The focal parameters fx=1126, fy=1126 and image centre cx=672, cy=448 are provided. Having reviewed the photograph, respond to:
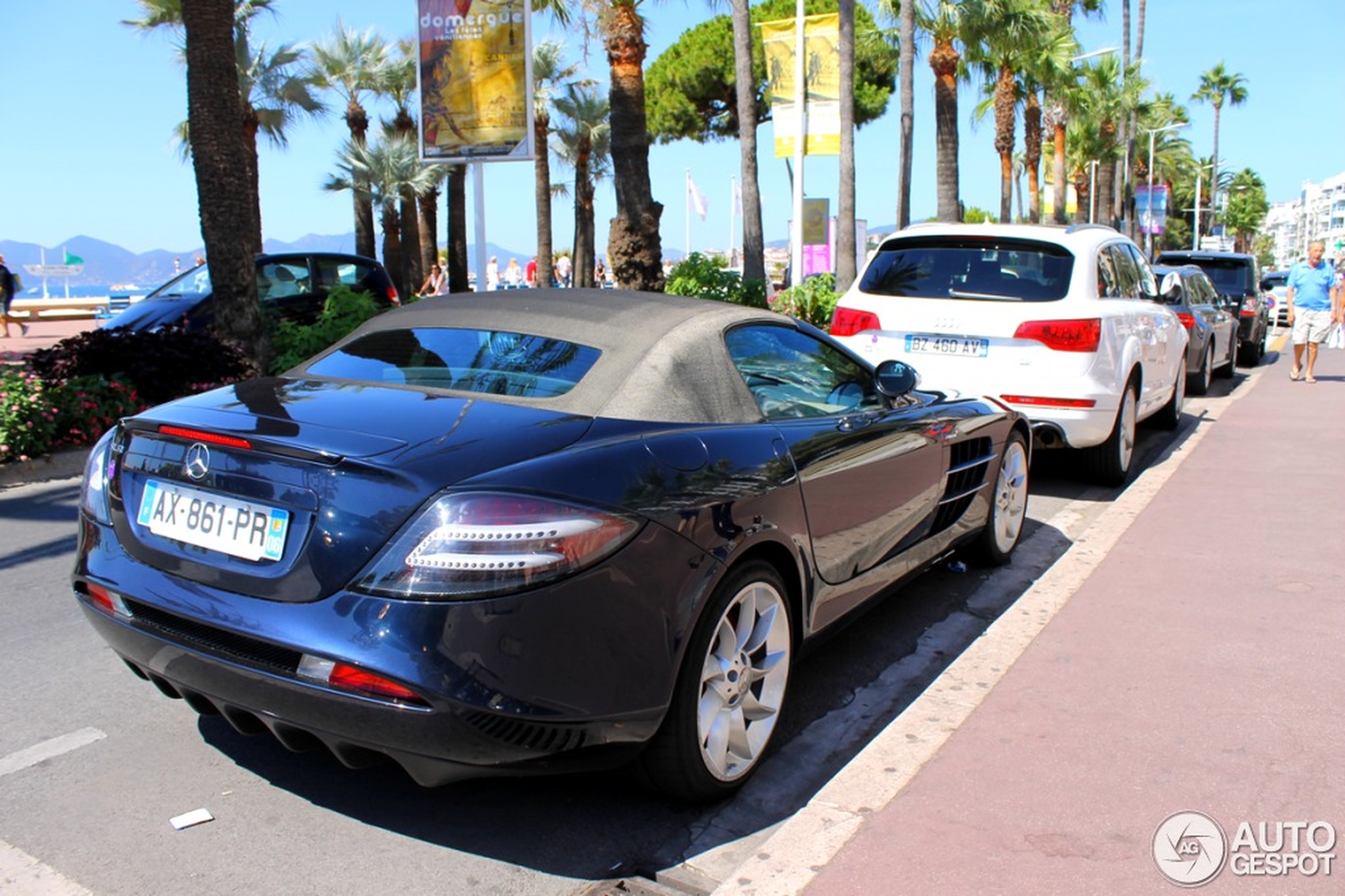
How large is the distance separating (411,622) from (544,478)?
47 centimetres

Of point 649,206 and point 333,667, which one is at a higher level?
point 649,206

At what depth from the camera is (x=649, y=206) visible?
625 inches

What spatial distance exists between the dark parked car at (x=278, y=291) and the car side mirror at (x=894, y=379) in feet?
29.9

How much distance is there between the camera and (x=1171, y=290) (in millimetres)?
8844

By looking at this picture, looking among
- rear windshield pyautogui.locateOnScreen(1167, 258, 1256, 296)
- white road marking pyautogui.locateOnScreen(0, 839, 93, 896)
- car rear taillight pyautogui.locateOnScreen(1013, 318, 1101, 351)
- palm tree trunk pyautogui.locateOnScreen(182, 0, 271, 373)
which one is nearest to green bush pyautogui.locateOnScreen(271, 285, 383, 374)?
palm tree trunk pyautogui.locateOnScreen(182, 0, 271, 373)

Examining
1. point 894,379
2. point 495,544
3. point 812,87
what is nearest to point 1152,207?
point 812,87

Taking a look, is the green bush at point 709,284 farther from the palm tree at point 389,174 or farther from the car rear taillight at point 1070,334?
the palm tree at point 389,174

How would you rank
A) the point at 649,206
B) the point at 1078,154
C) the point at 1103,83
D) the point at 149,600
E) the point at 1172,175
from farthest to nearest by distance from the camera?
the point at 1172,175 < the point at 1078,154 < the point at 1103,83 < the point at 649,206 < the point at 149,600

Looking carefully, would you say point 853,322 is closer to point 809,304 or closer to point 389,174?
point 809,304

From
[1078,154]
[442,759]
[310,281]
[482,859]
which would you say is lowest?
[482,859]

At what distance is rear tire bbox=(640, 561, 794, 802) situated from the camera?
119 inches

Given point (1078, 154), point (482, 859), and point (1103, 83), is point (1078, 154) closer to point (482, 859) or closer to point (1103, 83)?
point (1103, 83)

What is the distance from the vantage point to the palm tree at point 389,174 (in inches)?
1347

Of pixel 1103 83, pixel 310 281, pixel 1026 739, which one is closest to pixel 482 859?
pixel 1026 739
